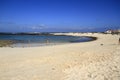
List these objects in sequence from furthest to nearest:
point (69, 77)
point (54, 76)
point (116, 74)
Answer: point (54, 76), point (69, 77), point (116, 74)

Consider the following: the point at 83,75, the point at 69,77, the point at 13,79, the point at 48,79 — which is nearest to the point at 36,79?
the point at 48,79

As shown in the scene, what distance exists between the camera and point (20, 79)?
7055mm

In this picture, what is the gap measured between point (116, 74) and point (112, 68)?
92 cm

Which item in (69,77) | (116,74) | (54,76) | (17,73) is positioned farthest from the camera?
(17,73)

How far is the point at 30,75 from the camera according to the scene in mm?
7684

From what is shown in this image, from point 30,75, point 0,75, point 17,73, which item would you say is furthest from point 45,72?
point 0,75

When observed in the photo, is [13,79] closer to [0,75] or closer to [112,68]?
[0,75]

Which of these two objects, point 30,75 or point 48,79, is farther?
point 30,75

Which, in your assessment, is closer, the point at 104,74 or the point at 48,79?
the point at 104,74

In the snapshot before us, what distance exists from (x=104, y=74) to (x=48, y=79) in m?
2.27

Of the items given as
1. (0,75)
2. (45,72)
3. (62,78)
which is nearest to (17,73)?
(0,75)

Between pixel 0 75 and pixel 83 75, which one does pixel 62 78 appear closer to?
pixel 83 75

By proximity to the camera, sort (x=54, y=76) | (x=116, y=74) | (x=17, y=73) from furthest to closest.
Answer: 1. (x=17, y=73)
2. (x=54, y=76)
3. (x=116, y=74)

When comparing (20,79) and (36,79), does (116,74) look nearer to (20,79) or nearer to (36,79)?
(36,79)
